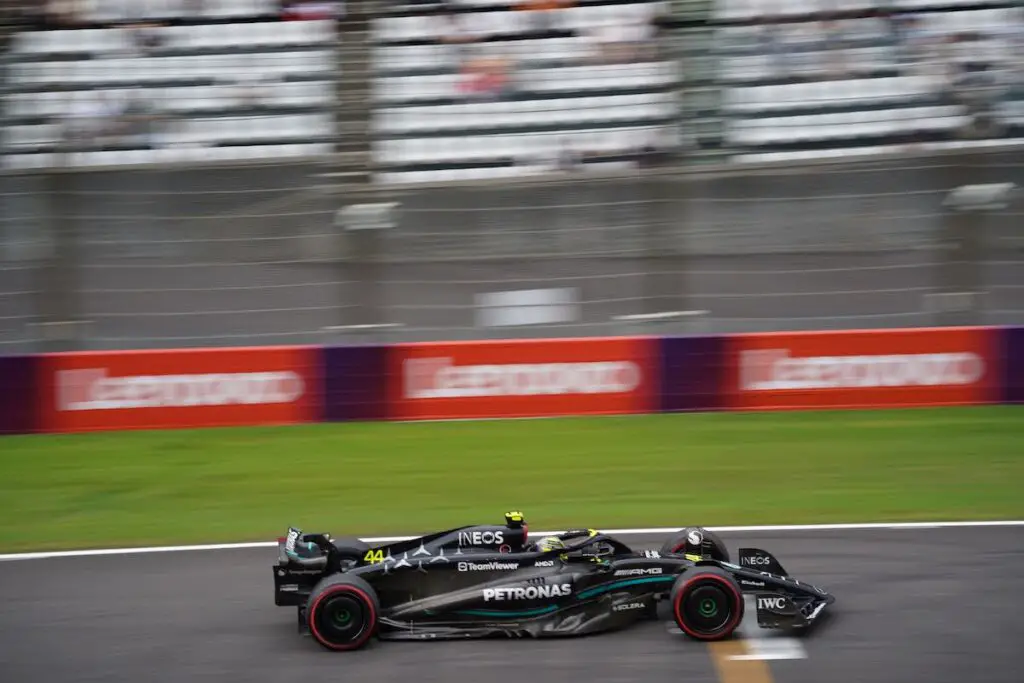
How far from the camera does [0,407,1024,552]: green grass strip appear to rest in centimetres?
839

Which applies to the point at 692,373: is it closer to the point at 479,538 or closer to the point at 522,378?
the point at 522,378

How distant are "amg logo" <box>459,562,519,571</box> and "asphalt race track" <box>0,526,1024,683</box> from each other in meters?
0.35

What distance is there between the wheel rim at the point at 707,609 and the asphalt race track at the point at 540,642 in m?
0.10

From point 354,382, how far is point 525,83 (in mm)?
4117

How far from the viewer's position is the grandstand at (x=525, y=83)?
1177 centimetres

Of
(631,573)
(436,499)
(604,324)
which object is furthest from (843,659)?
(604,324)

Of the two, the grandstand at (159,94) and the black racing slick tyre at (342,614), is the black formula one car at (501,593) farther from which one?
the grandstand at (159,94)

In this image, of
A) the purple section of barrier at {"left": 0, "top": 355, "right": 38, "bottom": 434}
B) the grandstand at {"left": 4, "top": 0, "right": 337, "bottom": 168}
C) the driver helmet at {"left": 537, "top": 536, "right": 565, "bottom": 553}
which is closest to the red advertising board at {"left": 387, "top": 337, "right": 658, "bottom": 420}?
the grandstand at {"left": 4, "top": 0, "right": 337, "bottom": 168}

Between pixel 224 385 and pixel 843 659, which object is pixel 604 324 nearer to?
pixel 224 385

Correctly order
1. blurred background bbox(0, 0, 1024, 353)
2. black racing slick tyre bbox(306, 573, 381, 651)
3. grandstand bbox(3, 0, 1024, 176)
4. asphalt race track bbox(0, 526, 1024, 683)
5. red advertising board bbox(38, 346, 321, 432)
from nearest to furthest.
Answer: asphalt race track bbox(0, 526, 1024, 683), black racing slick tyre bbox(306, 573, 381, 651), red advertising board bbox(38, 346, 321, 432), blurred background bbox(0, 0, 1024, 353), grandstand bbox(3, 0, 1024, 176)

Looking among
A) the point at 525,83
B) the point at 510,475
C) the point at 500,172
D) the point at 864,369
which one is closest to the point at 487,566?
the point at 510,475

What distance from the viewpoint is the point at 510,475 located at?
9375 mm

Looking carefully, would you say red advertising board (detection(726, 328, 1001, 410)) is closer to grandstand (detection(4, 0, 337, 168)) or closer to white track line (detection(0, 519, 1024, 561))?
white track line (detection(0, 519, 1024, 561))

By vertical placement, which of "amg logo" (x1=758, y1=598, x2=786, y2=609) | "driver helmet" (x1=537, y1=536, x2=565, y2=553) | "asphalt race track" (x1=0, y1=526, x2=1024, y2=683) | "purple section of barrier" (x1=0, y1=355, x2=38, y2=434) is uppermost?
"purple section of barrier" (x1=0, y1=355, x2=38, y2=434)
